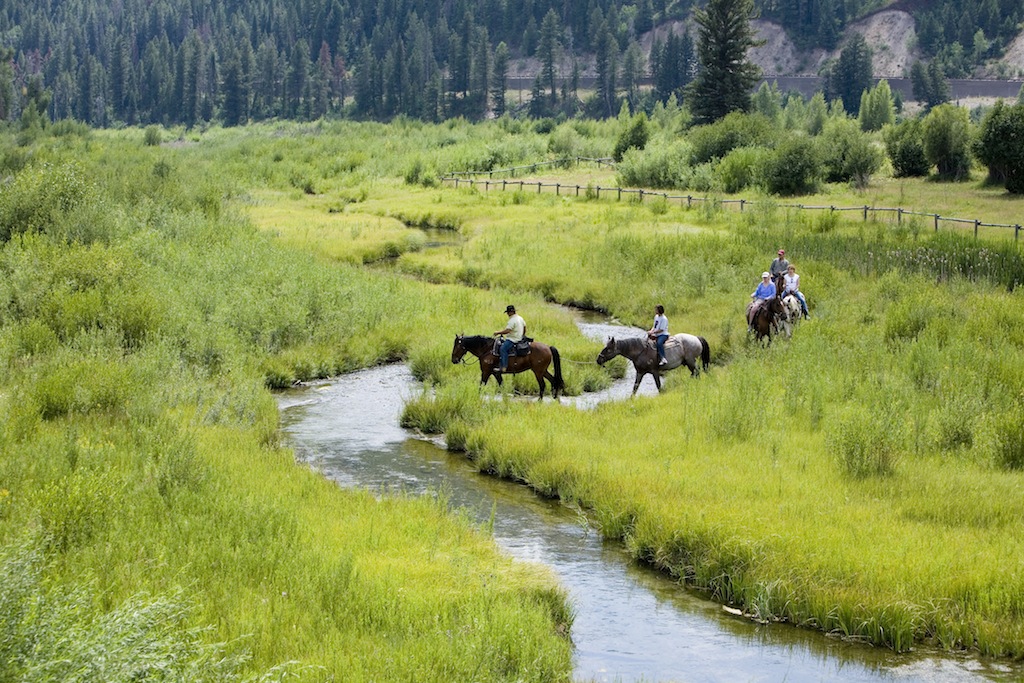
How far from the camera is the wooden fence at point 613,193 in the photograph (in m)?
45.3

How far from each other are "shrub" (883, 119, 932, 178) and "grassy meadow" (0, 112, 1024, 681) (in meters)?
21.8

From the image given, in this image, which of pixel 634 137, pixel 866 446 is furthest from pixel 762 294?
pixel 634 137

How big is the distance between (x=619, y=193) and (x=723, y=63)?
2678 cm

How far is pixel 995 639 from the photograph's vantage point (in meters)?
13.8

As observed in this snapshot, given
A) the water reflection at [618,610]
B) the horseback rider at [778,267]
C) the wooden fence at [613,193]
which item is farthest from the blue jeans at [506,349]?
the wooden fence at [613,193]

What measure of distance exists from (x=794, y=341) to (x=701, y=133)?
47511 mm

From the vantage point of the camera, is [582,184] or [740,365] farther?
[582,184]

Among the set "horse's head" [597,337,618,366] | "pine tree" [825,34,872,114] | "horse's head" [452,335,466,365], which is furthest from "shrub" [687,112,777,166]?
"pine tree" [825,34,872,114]

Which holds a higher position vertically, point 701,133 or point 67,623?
point 701,133

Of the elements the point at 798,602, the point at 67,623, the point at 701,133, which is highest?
the point at 701,133

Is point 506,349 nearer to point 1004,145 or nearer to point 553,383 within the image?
point 553,383

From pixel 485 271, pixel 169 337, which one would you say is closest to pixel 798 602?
pixel 169 337

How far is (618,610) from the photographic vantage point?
50.6 ft

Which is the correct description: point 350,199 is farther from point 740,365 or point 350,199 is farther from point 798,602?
point 798,602
